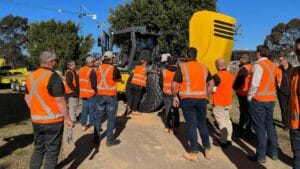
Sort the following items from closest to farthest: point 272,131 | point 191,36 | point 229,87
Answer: point 272,131 < point 229,87 < point 191,36

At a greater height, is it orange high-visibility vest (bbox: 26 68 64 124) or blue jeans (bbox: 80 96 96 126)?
orange high-visibility vest (bbox: 26 68 64 124)

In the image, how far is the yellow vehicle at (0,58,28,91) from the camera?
2445cm

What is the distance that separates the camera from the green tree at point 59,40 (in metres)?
49.4

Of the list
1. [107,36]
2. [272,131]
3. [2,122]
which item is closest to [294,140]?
[272,131]

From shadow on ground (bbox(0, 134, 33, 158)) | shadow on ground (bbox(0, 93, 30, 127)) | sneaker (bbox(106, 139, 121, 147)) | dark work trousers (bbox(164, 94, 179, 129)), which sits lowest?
shadow on ground (bbox(0, 93, 30, 127))

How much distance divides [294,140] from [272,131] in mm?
2911

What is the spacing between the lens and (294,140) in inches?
186

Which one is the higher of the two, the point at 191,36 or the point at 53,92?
the point at 191,36

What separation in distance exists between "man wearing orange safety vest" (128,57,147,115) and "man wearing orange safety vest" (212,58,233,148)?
4193mm

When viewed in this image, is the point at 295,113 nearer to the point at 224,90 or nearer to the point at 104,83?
the point at 224,90

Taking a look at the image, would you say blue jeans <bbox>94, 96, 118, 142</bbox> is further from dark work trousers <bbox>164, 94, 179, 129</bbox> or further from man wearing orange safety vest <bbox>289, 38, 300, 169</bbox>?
man wearing orange safety vest <bbox>289, 38, 300, 169</bbox>

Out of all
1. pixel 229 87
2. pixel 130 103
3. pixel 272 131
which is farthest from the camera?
pixel 130 103

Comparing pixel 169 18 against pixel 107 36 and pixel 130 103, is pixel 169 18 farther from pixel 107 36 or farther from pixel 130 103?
pixel 130 103

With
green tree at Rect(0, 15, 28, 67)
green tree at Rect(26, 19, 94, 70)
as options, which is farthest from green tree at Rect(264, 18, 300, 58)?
green tree at Rect(0, 15, 28, 67)
